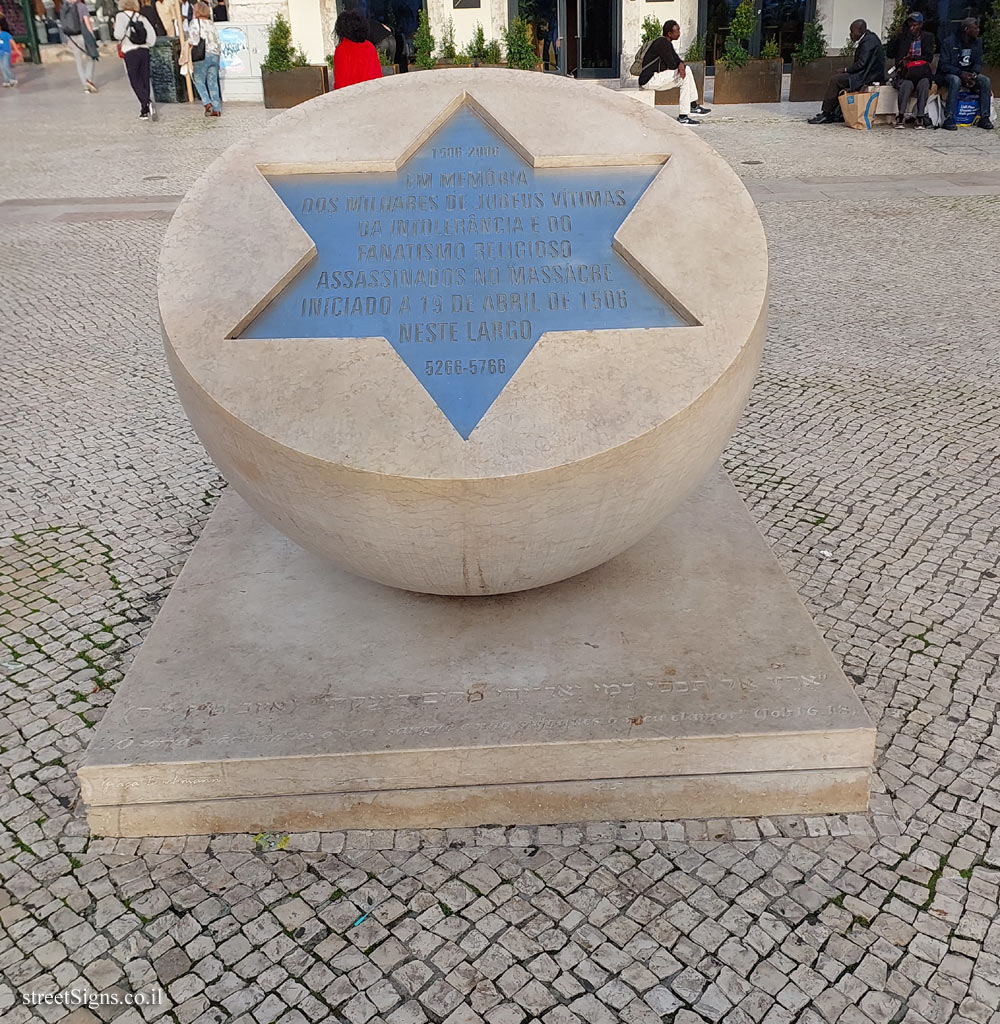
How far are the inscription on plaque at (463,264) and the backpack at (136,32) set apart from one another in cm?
1592

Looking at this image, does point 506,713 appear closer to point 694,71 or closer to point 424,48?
point 694,71

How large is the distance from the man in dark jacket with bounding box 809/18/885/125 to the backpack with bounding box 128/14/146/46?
1121 centimetres

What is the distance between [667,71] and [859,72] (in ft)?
9.86

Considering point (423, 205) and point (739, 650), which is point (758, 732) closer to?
point (739, 650)

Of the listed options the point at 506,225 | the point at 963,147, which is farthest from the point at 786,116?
the point at 506,225

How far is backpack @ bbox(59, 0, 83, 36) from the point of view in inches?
873

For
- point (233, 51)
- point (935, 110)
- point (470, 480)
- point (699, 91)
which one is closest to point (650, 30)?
point (699, 91)

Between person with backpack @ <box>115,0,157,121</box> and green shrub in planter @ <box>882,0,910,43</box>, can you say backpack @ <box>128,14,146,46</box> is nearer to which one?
person with backpack @ <box>115,0,157,121</box>

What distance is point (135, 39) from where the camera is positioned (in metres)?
17.3

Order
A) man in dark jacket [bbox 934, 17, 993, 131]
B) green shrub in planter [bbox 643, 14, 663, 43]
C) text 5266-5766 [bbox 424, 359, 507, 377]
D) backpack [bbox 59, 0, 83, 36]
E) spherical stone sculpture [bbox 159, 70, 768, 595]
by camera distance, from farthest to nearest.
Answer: backpack [bbox 59, 0, 83, 36], green shrub in planter [bbox 643, 14, 663, 43], man in dark jacket [bbox 934, 17, 993, 131], text 5266-5766 [bbox 424, 359, 507, 377], spherical stone sculpture [bbox 159, 70, 768, 595]

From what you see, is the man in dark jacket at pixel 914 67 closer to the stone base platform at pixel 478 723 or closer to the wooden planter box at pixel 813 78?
the wooden planter box at pixel 813 78

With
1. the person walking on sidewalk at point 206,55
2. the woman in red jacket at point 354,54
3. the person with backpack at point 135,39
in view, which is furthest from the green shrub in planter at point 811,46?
the woman in red jacket at point 354,54

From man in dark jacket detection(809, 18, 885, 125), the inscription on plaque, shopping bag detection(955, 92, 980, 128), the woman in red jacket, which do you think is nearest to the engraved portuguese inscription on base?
the inscription on plaque

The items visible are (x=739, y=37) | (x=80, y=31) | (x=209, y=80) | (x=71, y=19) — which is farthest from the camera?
(x=80, y=31)
